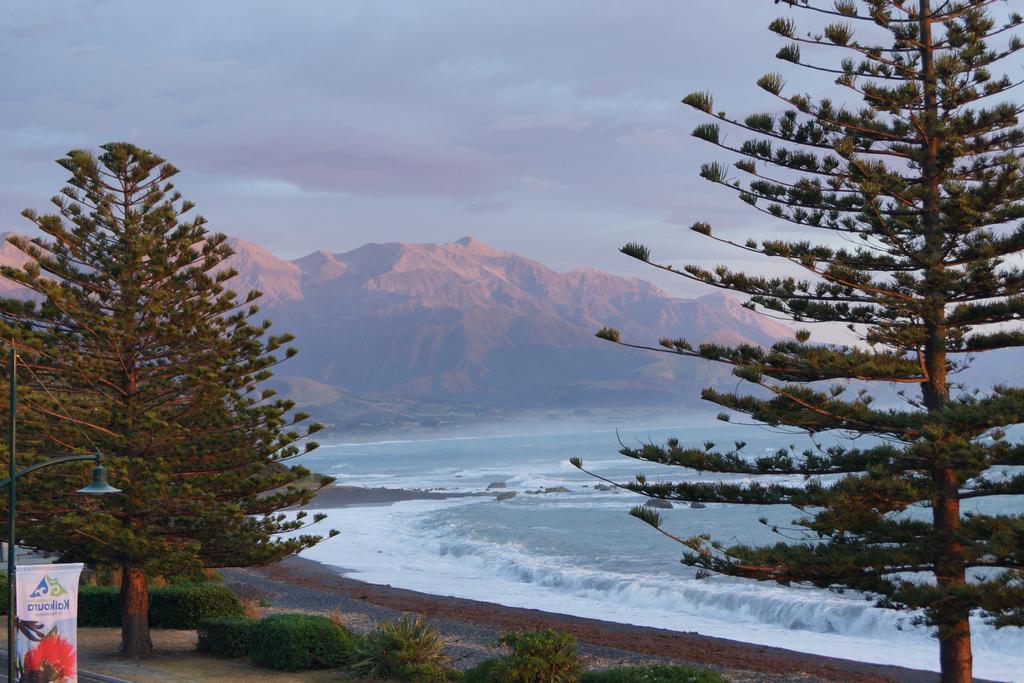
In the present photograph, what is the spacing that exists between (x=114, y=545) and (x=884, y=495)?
32.8ft

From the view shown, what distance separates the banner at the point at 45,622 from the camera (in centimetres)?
971

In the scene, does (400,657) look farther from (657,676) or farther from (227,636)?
(657,676)

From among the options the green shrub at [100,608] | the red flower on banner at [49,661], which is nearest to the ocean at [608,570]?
the red flower on banner at [49,661]

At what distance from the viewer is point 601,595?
85.9ft

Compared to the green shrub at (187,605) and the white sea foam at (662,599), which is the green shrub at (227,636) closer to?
the green shrub at (187,605)

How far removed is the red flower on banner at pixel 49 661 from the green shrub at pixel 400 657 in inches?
151

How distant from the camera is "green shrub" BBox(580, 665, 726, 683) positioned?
929 centimetres

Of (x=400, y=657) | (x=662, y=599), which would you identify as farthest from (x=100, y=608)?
(x=662, y=599)

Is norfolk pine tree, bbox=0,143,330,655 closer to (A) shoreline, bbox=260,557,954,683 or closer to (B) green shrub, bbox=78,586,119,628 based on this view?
(B) green shrub, bbox=78,586,119,628

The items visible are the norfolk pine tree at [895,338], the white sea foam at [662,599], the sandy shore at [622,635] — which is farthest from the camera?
the white sea foam at [662,599]

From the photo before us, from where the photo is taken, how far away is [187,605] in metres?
16.8

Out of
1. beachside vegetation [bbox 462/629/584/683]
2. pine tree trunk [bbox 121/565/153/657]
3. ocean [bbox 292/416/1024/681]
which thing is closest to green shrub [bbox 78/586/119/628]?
pine tree trunk [bbox 121/565/153/657]

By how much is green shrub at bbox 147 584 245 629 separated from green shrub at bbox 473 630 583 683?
7.55 metres

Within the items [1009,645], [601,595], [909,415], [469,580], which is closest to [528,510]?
[469,580]
